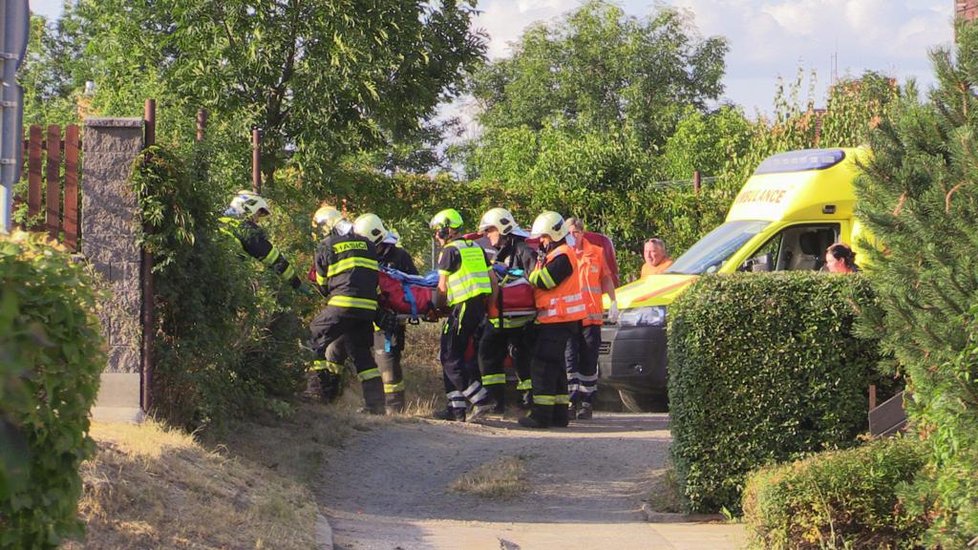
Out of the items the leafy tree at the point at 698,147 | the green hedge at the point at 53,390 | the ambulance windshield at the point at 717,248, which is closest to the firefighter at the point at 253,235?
the ambulance windshield at the point at 717,248

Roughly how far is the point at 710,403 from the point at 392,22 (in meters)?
8.65

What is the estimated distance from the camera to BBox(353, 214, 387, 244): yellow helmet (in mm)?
12625

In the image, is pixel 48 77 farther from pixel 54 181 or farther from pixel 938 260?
pixel 938 260

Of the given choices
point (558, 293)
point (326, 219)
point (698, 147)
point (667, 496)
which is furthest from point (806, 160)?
point (698, 147)

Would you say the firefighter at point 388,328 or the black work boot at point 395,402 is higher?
the firefighter at point 388,328

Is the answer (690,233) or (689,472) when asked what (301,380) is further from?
(690,233)

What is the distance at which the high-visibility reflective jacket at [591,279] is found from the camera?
1263cm

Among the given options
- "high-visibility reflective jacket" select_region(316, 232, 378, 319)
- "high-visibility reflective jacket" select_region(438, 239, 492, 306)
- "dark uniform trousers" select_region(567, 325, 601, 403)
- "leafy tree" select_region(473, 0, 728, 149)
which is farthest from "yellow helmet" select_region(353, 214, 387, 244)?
"leafy tree" select_region(473, 0, 728, 149)

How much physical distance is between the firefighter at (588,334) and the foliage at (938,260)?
19.6 feet

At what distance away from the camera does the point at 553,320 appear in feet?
39.9

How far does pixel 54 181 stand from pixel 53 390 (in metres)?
4.67

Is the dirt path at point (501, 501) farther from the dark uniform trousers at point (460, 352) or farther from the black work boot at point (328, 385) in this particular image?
the black work boot at point (328, 385)

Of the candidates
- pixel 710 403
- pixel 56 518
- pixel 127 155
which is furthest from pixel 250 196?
pixel 56 518

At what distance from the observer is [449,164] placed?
52250 mm
